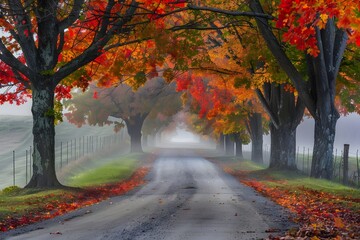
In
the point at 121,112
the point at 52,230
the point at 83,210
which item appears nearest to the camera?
the point at 52,230

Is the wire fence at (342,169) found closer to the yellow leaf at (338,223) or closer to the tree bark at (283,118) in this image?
the tree bark at (283,118)

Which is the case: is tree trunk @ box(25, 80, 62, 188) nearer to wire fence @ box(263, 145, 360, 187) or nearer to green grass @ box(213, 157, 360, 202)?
green grass @ box(213, 157, 360, 202)

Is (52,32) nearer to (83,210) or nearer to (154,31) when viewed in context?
(154,31)

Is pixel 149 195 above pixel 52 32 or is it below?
below

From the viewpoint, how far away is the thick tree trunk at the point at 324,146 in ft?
75.8

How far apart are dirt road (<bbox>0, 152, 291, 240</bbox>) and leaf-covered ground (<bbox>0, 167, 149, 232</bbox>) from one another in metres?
0.55

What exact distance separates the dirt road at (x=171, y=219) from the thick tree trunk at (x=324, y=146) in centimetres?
467

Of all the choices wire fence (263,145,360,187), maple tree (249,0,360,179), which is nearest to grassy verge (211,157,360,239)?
maple tree (249,0,360,179)

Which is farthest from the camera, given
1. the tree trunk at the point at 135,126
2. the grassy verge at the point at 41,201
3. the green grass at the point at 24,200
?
the tree trunk at the point at 135,126

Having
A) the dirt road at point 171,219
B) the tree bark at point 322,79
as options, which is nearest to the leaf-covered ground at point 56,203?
the dirt road at point 171,219

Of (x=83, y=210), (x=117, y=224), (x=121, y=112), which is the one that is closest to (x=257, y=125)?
(x=121, y=112)

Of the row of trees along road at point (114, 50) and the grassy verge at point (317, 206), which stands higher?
the row of trees along road at point (114, 50)

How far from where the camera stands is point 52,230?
443 inches

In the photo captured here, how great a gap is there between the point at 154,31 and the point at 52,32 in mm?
3810
